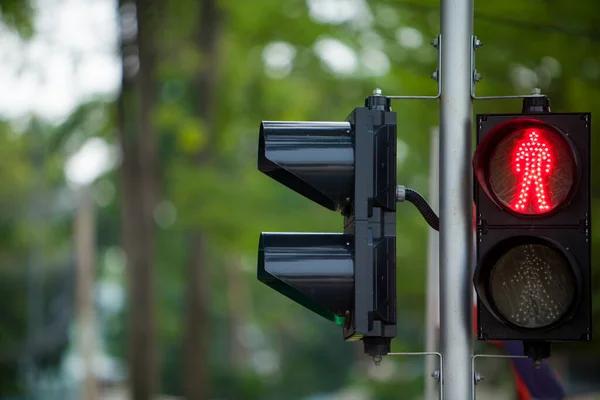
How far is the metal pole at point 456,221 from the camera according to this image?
4.02 m

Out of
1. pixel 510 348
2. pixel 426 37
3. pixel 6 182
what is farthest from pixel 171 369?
pixel 510 348

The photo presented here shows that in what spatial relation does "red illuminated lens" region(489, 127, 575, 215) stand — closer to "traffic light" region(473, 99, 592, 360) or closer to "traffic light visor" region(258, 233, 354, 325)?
"traffic light" region(473, 99, 592, 360)

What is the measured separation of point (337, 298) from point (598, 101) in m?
10.0

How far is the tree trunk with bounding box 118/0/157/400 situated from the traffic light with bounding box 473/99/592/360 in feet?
57.6

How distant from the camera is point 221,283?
52812 millimetres

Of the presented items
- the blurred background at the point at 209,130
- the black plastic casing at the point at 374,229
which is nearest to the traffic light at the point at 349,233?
the black plastic casing at the point at 374,229

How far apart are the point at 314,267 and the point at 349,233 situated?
0.71ft

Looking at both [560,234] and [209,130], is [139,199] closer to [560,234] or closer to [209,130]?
[209,130]

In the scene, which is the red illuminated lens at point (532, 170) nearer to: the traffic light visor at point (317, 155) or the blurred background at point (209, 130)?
the traffic light visor at point (317, 155)

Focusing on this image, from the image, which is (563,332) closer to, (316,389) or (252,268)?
(316,389)

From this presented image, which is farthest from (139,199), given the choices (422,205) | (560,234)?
(560,234)

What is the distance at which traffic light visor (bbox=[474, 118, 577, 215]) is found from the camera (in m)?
3.91

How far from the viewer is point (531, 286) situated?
12.9 feet

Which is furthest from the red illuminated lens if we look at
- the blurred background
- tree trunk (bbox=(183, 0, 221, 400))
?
tree trunk (bbox=(183, 0, 221, 400))
